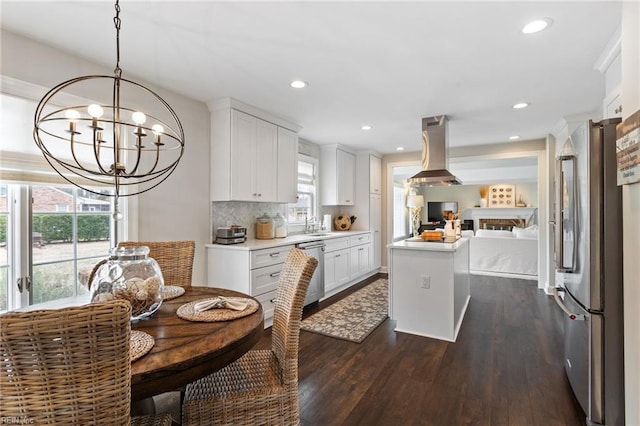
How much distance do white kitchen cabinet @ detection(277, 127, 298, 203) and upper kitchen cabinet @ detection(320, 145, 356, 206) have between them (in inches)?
49.9

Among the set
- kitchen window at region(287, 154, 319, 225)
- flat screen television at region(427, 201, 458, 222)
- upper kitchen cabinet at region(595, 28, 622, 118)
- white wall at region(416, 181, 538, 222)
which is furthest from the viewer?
flat screen television at region(427, 201, 458, 222)

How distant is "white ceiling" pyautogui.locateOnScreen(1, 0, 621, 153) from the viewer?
1774 millimetres

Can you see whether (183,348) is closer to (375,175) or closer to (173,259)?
(173,259)

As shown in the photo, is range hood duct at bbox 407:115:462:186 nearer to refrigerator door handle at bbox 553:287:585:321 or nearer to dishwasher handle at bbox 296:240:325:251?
dishwasher handle at bbox 296:240:325:251

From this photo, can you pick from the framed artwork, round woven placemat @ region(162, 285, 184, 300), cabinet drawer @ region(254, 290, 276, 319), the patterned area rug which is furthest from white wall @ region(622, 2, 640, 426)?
the framed artwork

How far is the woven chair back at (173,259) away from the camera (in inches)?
85.7

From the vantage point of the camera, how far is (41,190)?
2.20m

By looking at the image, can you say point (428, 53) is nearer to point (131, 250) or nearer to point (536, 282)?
point (131, 250)

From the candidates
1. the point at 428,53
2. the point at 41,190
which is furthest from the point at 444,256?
the point at 41,190

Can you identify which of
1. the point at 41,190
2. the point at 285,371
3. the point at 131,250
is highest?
the point at 41,190

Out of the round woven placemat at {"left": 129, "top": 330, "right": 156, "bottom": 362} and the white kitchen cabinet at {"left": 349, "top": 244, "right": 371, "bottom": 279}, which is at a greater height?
the round woven placemat at {"left": 129, "top": 330, "right": 156, "bottom": 362}

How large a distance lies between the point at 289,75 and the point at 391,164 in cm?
398

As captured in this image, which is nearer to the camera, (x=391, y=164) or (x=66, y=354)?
(x=66, y=354)

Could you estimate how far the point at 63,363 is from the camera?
2.26 ft
